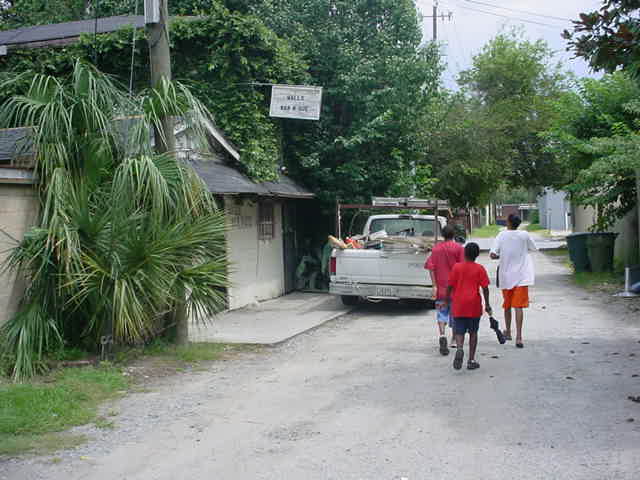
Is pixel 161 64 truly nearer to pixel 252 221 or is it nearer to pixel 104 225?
pixel 104 225

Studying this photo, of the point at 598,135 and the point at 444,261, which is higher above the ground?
the point at 598,135

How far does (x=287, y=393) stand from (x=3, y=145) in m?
4.98

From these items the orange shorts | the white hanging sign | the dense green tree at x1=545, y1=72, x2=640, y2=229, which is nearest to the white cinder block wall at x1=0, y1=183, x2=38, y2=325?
the orange shorts

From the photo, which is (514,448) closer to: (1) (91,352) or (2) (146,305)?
(2) (146,305)

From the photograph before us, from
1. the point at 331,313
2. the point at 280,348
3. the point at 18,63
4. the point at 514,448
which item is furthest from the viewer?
the point at 18,63

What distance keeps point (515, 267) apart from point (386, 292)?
405 centimetres

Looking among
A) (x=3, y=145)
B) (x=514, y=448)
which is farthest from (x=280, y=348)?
(x=514, y=448)

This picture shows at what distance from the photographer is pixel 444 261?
9.31 meters

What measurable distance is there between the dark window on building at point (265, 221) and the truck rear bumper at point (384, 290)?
2.96m

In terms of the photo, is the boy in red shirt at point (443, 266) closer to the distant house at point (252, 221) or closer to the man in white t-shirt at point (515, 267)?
the man in white t-shirt at point (515, 267)

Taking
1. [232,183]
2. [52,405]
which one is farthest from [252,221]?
[52,405]

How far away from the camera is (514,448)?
5.18 meters

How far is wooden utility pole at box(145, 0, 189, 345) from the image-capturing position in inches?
362

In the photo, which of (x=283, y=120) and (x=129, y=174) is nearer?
(x=129, y=174)
